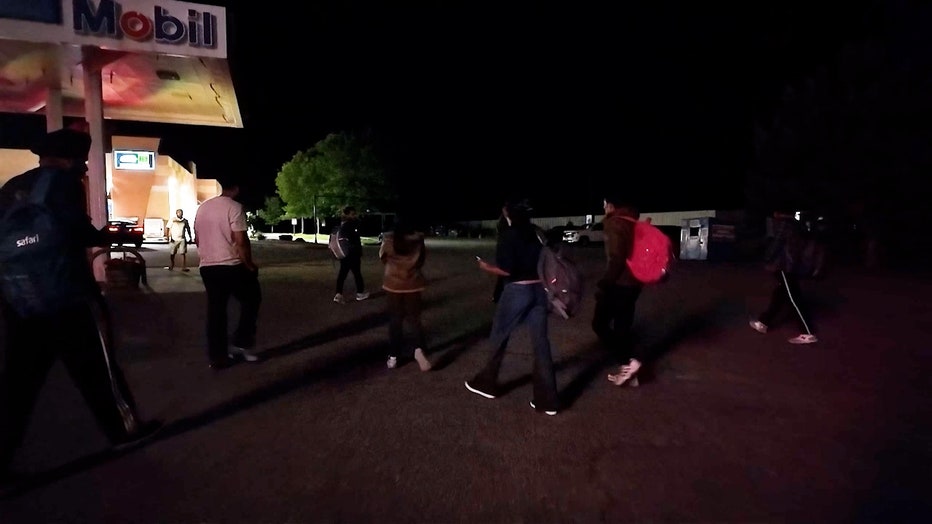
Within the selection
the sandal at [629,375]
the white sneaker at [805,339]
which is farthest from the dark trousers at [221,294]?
the white sneaker at [805,339]

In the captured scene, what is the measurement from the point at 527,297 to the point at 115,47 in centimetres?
961

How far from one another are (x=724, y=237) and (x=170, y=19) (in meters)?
→ 20.3

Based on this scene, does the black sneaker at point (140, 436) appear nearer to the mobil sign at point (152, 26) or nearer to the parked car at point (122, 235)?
the parked car at point (122, 235)

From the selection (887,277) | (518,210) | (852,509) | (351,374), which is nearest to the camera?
(852,509)

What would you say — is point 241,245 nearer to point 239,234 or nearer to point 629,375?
point 239,234

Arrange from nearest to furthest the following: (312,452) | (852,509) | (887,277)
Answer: (852,509) → (312,452) → (887,277)

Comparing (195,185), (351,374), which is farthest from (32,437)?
(195,185)

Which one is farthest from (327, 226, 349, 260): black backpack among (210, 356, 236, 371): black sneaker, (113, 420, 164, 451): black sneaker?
(113, 420, 164, 451): black sneaker

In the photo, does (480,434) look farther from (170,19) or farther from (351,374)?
(170,19)

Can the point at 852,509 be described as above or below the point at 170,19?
below

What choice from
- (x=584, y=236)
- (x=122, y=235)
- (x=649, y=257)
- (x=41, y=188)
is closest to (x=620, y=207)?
(x=649, y=257)

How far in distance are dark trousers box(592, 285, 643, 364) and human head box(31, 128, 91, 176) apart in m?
4.12

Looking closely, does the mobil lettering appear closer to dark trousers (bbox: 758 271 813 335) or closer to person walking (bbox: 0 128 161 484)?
person walking (bbox: 0 128 161 484)

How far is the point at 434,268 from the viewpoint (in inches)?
817
